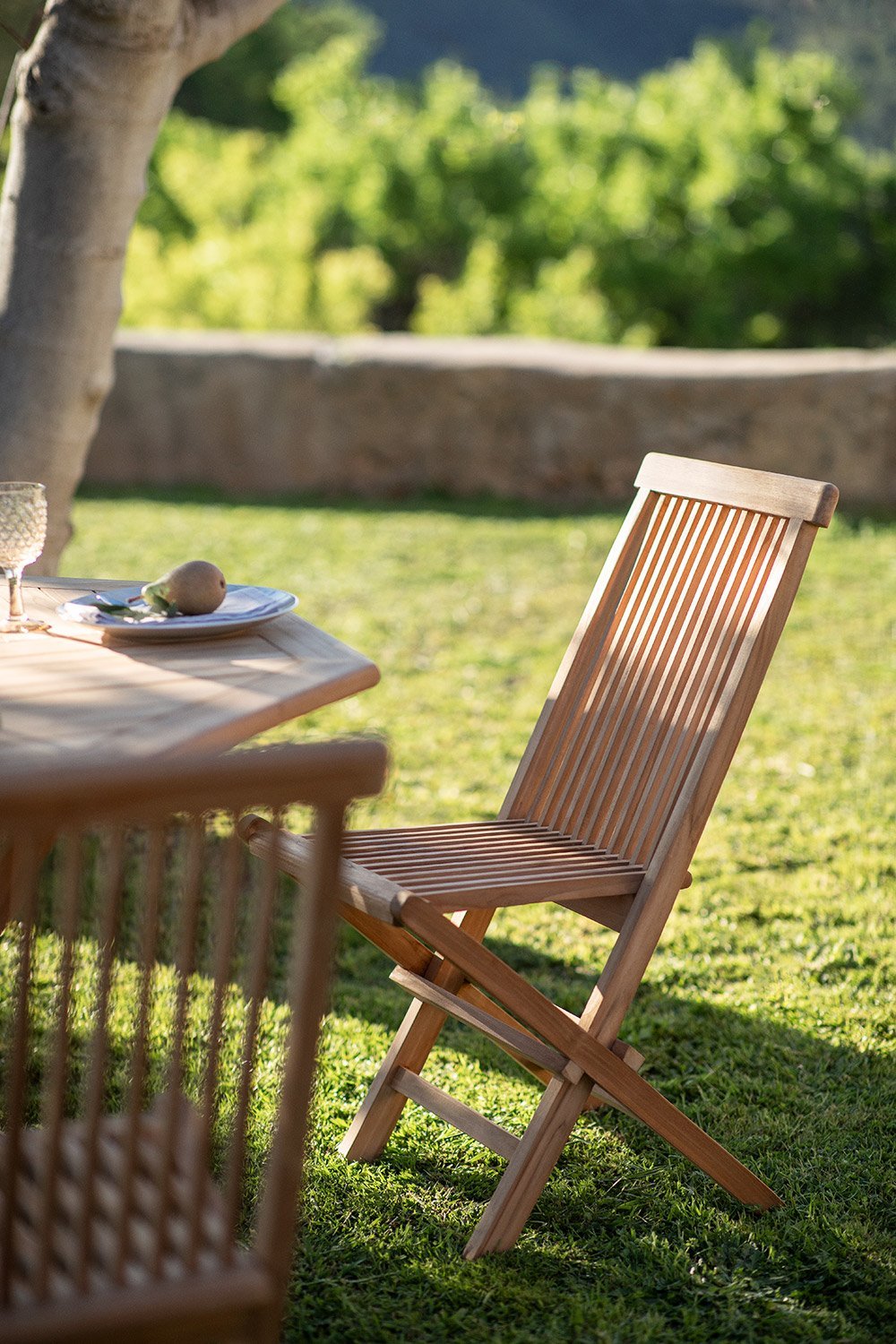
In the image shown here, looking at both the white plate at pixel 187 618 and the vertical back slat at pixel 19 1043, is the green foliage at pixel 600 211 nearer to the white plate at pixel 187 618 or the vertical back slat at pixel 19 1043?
the white plate at pixel 187 618

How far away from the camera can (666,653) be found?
2576mm

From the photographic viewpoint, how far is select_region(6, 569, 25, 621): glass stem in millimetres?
2354

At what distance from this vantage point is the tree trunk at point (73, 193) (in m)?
3.33

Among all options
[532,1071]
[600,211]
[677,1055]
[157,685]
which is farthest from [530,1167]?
[600,211]

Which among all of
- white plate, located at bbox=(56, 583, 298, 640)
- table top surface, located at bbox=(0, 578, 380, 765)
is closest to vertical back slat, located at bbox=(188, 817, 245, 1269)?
table top surface, located at bbox=(0, 578, 380, 765)

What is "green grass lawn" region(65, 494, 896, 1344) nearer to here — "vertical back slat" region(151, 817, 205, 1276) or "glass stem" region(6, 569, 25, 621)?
"vertical back slat" region(151, 817, 205, 1276)

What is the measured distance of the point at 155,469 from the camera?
850 centimetres

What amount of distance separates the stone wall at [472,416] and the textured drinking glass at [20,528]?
577cm

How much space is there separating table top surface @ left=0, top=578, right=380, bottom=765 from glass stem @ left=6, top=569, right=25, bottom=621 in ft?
0.13

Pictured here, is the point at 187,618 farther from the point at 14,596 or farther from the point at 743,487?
the point at 743,487

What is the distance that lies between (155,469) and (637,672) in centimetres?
632

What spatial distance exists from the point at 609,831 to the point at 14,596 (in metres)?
1.05

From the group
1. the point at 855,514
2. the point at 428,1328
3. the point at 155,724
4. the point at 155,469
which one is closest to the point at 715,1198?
the point at 428,1328

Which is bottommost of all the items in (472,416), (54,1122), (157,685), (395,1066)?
(395,1066)
